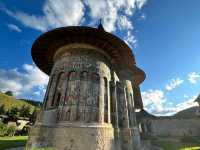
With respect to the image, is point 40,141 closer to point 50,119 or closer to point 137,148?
point 50,119

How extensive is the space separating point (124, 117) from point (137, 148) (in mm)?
3123

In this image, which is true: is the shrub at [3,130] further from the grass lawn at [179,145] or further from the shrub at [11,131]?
the grass lawn at [179,145]

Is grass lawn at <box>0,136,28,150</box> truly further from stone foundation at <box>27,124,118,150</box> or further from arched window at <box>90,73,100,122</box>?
arched window at <box>90,73,100,122</box>

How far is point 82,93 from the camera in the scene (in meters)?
10.1

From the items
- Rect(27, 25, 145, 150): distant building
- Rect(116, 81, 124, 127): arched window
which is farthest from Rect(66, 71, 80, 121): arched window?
Rect(116, 81, 124, 127): arched window

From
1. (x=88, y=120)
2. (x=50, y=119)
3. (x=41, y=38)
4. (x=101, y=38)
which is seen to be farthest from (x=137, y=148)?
(x=41, y=38)

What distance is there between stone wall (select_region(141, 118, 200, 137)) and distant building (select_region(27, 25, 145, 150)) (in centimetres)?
1897

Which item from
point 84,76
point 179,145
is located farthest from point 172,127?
point 84,76

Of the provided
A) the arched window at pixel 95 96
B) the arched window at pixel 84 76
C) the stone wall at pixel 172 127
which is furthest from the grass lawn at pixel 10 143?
the stone wall at pixel 172 127

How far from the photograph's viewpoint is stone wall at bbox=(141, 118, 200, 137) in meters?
27.8

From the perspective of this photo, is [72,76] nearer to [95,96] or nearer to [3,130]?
[95,96]

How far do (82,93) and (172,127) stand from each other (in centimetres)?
2678

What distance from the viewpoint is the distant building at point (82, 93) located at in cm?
882

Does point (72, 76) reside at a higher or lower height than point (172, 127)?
higher
